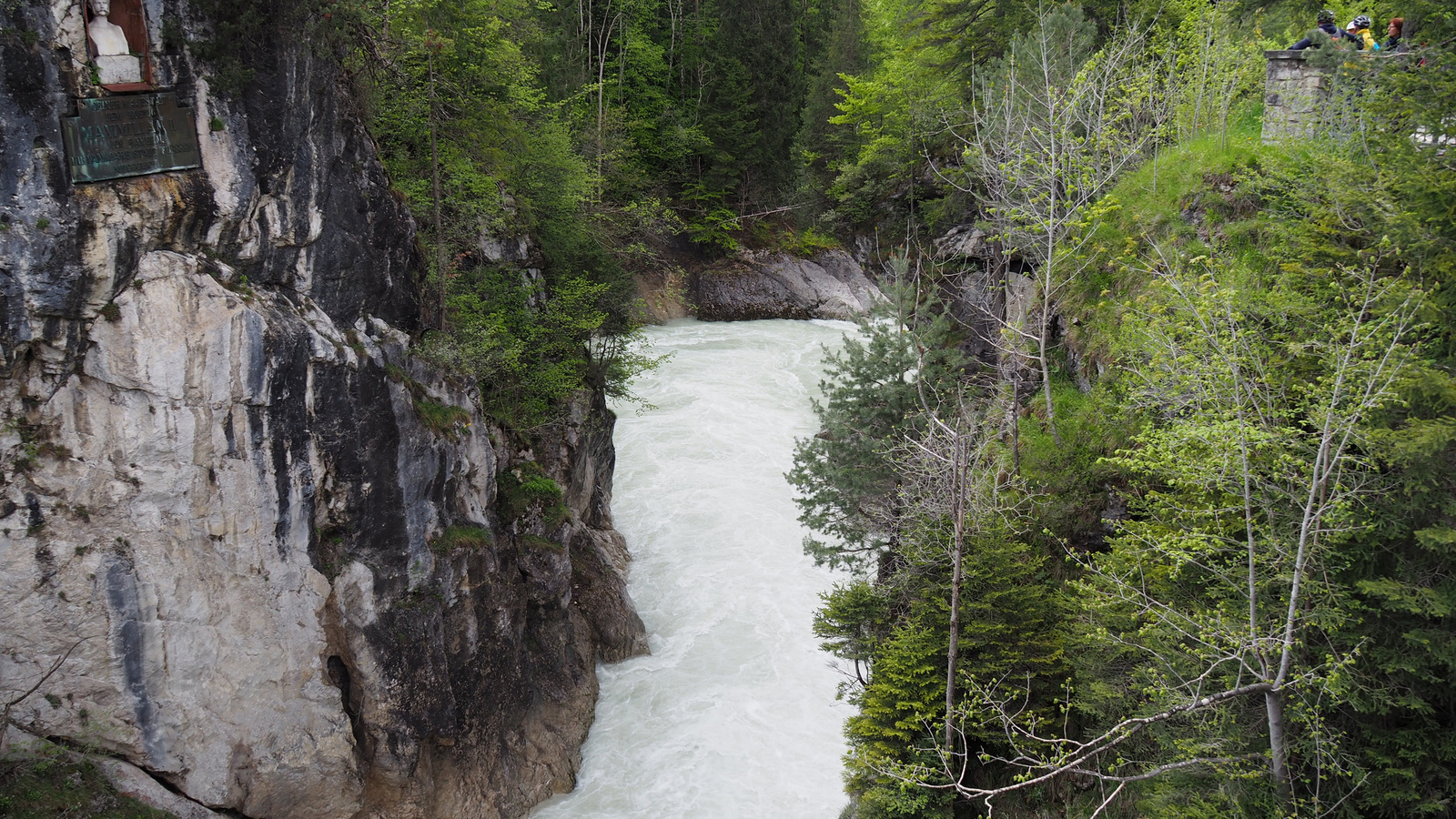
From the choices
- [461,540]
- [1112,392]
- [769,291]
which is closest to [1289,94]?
[1112,392]

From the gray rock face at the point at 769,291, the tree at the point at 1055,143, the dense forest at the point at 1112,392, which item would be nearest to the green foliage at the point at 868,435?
the dense forest at the point at 1112,392

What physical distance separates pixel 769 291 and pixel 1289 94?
1057 inches

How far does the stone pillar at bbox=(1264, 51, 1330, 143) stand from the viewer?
1152 centimetres

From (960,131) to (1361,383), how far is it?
67.0 ft

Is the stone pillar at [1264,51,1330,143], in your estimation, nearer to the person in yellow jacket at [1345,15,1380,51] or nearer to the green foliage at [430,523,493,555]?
the person in yellow jacket at [1345,15,1380,51]

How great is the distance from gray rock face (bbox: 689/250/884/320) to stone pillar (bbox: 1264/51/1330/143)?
25052 millimetres

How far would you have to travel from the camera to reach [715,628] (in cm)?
1714

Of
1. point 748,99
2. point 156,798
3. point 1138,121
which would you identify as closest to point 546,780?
point 156,798

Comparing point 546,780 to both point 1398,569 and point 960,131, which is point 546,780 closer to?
point 1398,569

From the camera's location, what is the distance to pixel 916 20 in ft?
83.9

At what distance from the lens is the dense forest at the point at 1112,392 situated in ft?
20.8

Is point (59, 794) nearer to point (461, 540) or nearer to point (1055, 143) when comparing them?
point (461, 540)

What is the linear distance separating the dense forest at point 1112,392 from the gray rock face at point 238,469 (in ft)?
4.28

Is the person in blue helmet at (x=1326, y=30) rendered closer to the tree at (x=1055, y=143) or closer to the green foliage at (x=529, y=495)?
the tree at (x=1055, y=143)
